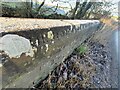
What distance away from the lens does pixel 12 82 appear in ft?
4.37

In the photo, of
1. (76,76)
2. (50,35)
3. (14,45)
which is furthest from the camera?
(76,76)

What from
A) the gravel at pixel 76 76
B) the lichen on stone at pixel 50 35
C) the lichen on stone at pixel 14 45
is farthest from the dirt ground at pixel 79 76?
the lichen on stone at pixel 14 45

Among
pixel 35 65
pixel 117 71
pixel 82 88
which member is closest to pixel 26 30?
pixel 35 65

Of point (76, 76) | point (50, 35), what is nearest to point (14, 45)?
point (50, 35)

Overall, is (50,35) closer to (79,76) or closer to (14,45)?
(14,45)

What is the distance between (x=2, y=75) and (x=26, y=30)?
1.19 feet

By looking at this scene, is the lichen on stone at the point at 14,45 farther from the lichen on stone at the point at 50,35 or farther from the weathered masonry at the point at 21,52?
the lichen on stone at the point at 50,35

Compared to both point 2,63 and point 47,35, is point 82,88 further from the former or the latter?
point 2,63

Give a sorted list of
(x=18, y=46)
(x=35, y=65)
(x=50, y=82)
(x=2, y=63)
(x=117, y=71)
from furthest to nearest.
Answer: (x=117, y=71), (x=50, y=82), (x=35, y=65), (x=18, y=46), (x=2, y=63)

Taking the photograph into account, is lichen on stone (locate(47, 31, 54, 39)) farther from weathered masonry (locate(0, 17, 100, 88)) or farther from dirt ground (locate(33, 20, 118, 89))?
dirt ground (locate(33, 20, 118, 89))

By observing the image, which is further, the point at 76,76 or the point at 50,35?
the point at 76,76

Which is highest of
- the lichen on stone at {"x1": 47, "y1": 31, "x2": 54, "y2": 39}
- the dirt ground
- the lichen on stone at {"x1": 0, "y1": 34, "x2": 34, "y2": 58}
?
the lichen on stone at {"x1": 0, "y1": 34, "x2": 34, "y2": 58}

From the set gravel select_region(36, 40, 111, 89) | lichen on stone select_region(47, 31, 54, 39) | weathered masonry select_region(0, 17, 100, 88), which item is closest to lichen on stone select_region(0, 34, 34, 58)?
weathered masonry select_region(0, 17, 100, 88)

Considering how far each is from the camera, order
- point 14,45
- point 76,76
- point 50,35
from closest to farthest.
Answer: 1. point 14,45
2. point 50,35
3. point 76,76
